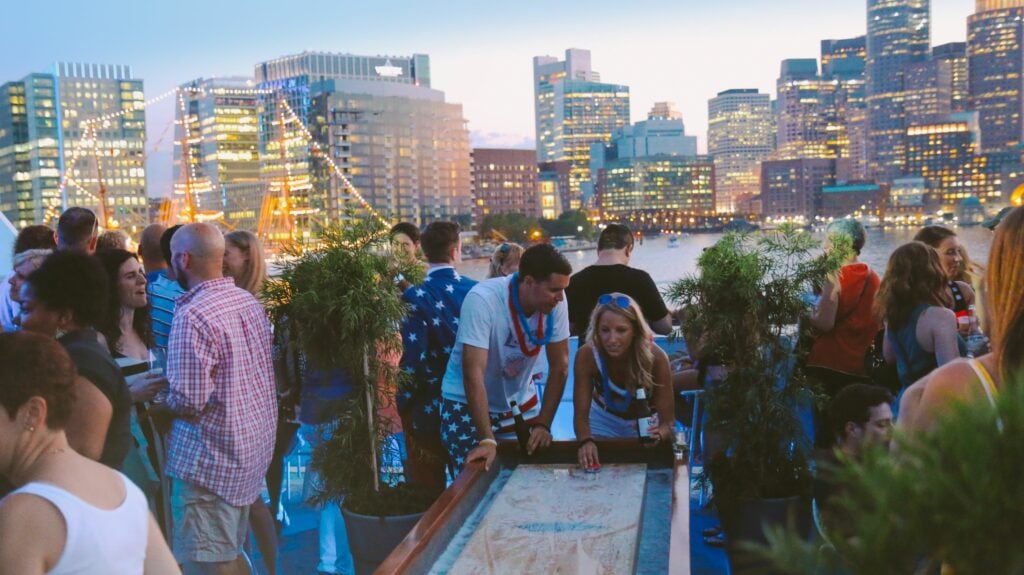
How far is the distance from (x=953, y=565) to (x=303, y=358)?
12.1ft

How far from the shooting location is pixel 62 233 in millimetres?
4820

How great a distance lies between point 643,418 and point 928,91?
19874 centimetres

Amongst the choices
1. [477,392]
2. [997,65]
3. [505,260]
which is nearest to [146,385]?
[477,392]

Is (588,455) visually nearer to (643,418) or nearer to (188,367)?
Result: (643,418)

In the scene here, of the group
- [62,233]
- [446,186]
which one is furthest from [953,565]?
[446,186]

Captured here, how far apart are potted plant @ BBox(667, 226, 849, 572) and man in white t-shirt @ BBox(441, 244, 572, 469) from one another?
0.71m

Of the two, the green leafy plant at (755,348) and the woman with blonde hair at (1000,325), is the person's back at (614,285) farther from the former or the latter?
the woman with blonde hair at (1000,325)

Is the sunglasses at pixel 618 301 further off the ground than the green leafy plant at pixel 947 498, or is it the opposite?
the green leafy plant at pixel 947 498

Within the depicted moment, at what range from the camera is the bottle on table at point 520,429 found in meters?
3.43

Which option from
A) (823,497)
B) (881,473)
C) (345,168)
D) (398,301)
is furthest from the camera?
(345,168)

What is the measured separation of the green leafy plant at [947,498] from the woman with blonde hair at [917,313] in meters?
3.33

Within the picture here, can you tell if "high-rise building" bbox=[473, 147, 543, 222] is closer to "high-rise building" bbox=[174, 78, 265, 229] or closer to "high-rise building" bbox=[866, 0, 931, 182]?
"high-rise building" bbox=[174, 78, 265, 229]

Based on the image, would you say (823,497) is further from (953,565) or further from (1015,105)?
(1015,105)

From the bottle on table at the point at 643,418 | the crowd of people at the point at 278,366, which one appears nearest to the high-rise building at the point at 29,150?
the crowd of people at the point at 278,366
